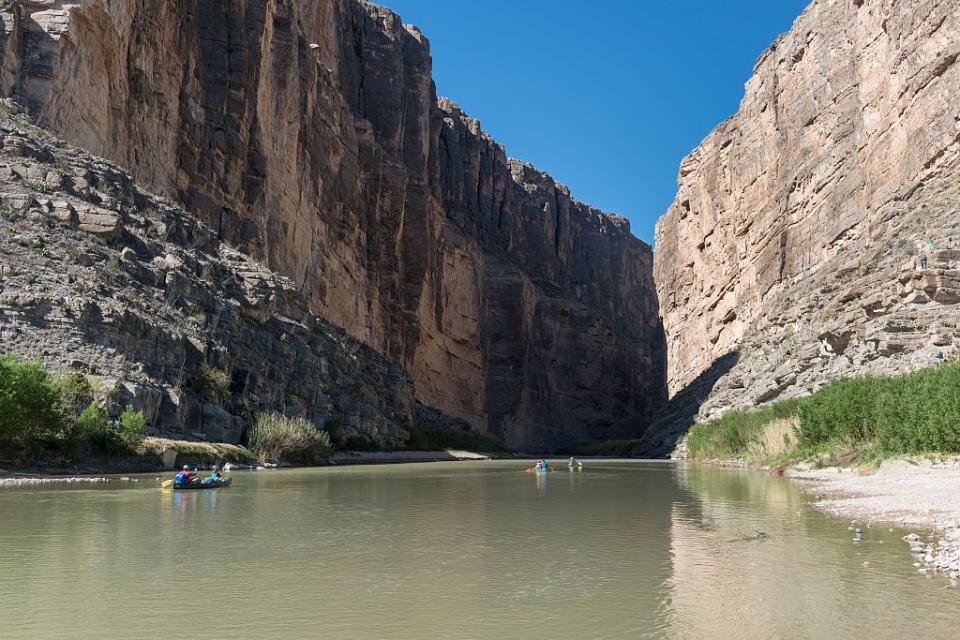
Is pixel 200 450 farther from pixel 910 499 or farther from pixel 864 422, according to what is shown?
pixel 864 422

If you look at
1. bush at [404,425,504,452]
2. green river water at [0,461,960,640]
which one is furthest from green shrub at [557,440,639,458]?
green river water at [0,461,960,640]

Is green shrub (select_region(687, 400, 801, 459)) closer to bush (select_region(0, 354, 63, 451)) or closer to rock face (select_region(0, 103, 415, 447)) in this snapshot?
rock face (select_region(0, 103, 415, 447))

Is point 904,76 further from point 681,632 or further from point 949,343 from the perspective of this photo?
point 681,632

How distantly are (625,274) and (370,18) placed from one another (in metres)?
76.7

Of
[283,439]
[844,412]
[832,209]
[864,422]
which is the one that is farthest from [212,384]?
[832,209]

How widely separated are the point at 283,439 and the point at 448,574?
2769 centimetres

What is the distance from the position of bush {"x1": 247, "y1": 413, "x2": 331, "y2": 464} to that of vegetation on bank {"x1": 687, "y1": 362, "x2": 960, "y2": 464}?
69.0 feet

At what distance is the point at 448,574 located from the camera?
9930 mm

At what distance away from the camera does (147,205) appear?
3956 centimetres

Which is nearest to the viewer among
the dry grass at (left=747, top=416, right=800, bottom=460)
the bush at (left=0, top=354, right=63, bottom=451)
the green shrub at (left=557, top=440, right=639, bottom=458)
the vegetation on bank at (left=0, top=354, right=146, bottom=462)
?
the bush at (left=0, top=354, right=63, bottom=451)

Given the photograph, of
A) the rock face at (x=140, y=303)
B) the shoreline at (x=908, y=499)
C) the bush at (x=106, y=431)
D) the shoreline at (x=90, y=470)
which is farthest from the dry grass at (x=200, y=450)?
the shoreline at (x=908, y=499)

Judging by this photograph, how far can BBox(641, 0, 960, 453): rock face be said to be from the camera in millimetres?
37344

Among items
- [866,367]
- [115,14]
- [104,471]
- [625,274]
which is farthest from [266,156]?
[625,274]

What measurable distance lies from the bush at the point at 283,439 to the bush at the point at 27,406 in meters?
11.0
